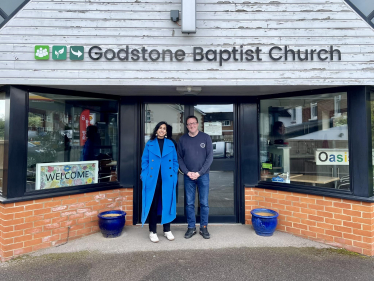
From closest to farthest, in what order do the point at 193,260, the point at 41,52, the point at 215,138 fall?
the point at 193,260
the point at 41,52
the point at 215,138

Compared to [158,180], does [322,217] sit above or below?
below

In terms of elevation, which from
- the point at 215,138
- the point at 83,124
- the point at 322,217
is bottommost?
the point at 322,217

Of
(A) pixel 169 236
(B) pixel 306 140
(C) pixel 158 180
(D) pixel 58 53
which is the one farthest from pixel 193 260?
(D) pixel 58 53

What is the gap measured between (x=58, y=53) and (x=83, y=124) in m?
1.15

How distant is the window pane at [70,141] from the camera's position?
12.4 ft

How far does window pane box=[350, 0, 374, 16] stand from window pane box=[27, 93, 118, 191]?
13.0 feet

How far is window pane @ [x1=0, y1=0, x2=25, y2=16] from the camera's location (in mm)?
3716

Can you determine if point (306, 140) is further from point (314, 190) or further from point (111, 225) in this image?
point (111, 225)

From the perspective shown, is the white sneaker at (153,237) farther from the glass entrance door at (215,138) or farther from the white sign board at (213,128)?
the white sign board at (213,128)

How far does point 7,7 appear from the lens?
147 inches

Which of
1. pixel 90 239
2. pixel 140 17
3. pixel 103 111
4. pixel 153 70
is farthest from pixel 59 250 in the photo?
pixel 140 17

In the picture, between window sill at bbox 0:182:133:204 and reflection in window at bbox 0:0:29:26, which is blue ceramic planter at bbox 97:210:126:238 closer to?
window sill at bbox 0:182:133:204

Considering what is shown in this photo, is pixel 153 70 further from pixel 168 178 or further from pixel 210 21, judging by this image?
pixel 168 178

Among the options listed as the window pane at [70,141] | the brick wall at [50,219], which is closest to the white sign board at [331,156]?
the brick wall at [50,219]
